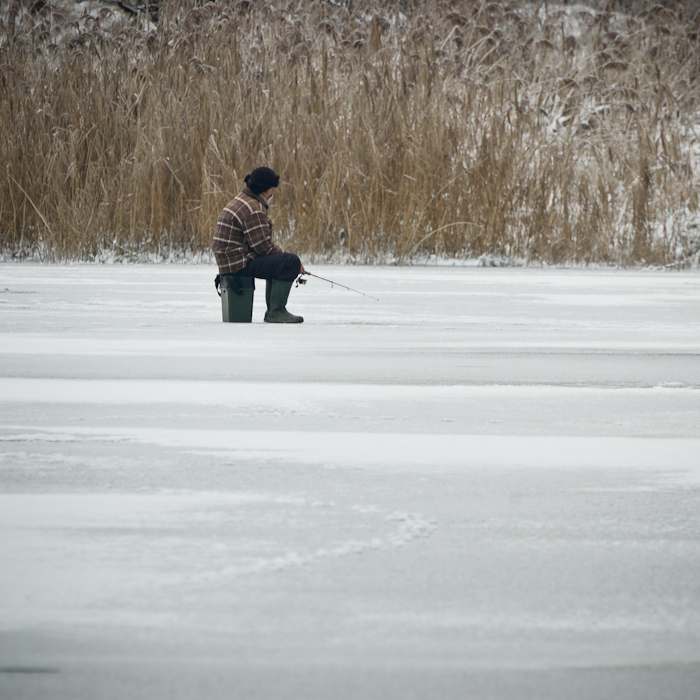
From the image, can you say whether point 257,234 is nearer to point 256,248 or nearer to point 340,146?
point 256,248

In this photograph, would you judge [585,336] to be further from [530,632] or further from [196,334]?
[530,632]

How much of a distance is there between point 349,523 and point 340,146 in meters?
7.42

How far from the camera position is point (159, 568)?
79.1 inches

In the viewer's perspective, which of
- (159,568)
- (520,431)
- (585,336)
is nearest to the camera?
(159,568)

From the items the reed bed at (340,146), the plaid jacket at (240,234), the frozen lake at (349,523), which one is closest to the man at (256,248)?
the plaid jacket at (240,234)

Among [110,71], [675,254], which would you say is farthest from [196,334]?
[110,71]

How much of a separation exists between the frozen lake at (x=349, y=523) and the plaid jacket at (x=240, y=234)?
1165 millimetres

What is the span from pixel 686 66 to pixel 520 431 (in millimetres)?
9100

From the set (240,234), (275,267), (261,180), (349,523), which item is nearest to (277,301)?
(275,267)

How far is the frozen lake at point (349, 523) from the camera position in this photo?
1.64 m

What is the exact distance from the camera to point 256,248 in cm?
602

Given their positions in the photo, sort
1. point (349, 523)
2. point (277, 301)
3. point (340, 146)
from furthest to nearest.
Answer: point (340, 146)
point (277, 301)
point (349, 523)

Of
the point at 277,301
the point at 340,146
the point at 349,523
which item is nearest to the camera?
the point at 349,523

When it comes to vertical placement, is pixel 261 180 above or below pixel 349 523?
above
